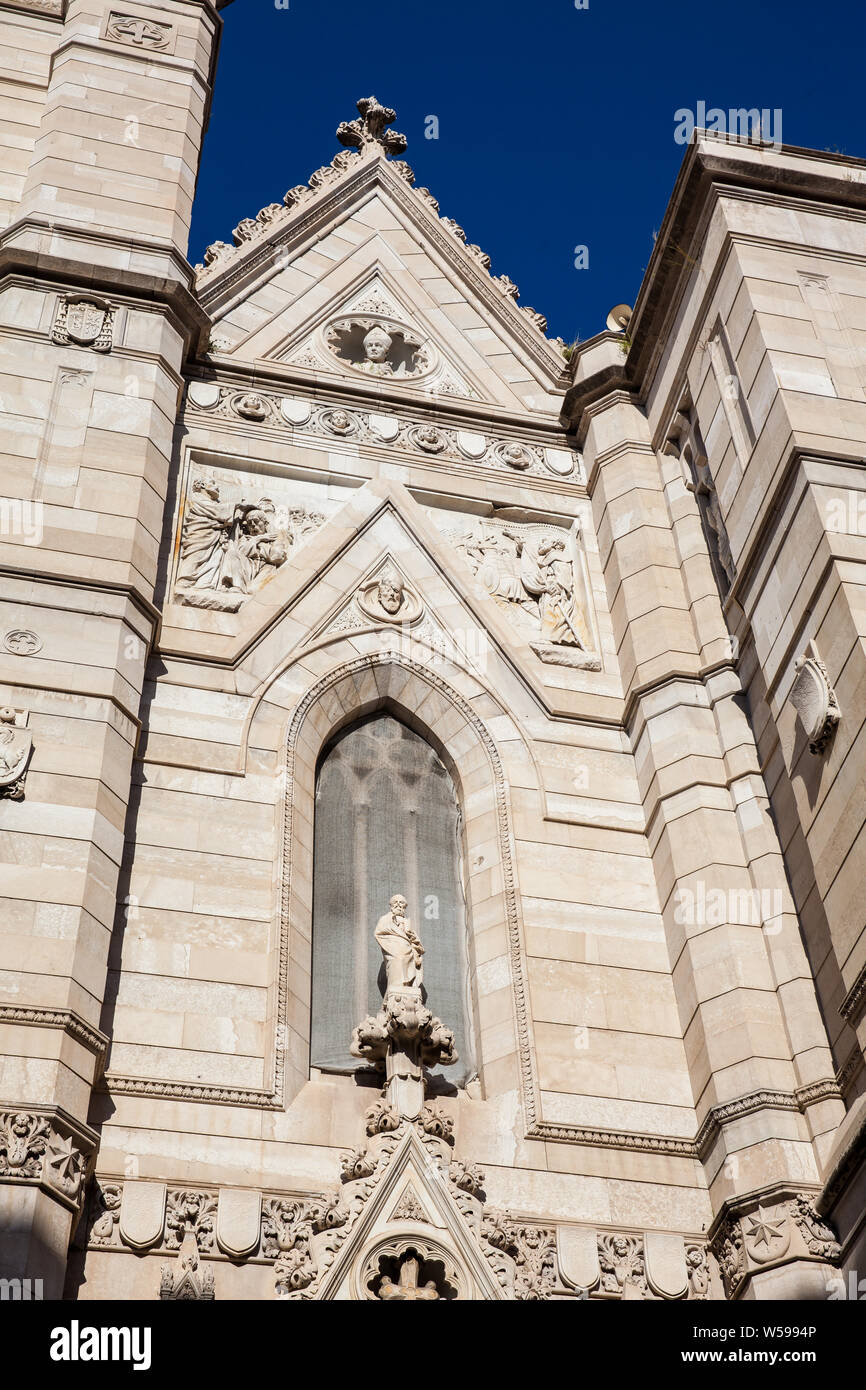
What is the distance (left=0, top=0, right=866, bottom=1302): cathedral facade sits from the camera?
1160cm

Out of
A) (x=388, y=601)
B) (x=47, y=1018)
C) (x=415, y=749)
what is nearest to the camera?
(x=47, y=1018)

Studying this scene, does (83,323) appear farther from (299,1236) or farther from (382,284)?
(299,1236)

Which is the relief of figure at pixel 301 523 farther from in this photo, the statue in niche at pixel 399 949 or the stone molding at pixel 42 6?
the stone molding at pixel 42 6

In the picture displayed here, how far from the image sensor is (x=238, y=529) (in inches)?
664

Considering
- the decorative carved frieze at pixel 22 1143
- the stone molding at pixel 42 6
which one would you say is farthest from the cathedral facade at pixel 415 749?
the stone molding at pixel 42 6

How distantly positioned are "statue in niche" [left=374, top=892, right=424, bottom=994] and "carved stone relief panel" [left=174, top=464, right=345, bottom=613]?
13.2ft

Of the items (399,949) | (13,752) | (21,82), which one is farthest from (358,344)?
(399,949)

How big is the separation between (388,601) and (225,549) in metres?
1.75

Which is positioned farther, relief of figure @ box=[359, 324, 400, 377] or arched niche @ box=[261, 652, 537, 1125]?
relief of figure @ box=[359, 324, 400, 377]

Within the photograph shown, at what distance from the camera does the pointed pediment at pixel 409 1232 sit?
11.2 m

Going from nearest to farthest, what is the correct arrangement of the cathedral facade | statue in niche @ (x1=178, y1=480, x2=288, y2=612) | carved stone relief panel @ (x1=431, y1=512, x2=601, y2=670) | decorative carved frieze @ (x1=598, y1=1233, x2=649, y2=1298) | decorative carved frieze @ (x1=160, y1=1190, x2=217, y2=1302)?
decorative carved frieze @ (x1=160, y1=1190, x2=217, y2=1302) → the cathedral facade → decorative carved frieze @ (x1=598, y1=1233, x2=649, y2=1298) → statue in niche @ (x1=178, y1=480, x2=288, y2=612) → carved stone relief panel @ (x1=431, y1=512, x2=601, y2=670)

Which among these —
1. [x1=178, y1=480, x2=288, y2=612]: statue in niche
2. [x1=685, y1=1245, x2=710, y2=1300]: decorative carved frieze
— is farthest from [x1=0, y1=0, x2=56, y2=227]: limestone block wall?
[x1=685, y1=1245, x2=710, y2=1300]: decorative carved frieze

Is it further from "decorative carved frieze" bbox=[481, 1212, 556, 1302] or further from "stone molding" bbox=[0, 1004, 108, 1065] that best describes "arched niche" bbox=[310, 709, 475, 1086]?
"stone molding" bbox=[0, 1004, 108, 1065]
